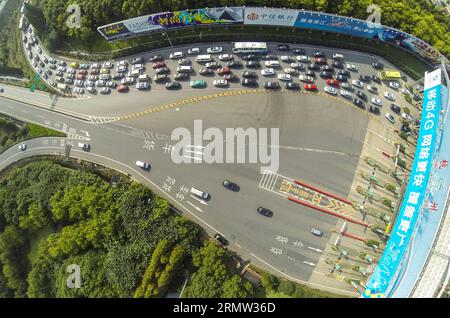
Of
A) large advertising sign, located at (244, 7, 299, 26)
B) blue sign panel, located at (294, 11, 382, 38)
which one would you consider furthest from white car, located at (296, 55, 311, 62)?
large advertising sign, located at (244, 7, 299, 26)

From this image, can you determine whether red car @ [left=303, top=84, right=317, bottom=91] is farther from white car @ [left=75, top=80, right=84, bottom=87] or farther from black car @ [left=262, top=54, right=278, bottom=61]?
white car @ [left=75, top=80, right=84, bottom=87]

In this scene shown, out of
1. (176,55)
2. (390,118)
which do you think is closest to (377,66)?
(390,118)

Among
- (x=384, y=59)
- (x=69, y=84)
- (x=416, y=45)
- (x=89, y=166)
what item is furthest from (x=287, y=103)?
(x=69, y=84)

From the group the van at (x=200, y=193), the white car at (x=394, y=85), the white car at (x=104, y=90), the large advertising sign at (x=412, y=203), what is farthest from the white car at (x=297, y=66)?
the white car at (x=104, y=90)

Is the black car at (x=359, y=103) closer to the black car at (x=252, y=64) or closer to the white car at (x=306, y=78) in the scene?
the white car at (x=306, y=78)

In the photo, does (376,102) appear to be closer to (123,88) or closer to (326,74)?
(326,74)
